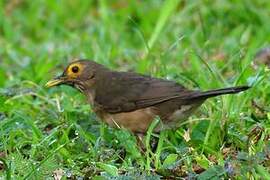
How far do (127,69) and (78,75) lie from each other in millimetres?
1557

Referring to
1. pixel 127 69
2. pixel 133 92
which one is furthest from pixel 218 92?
pixel 127 69

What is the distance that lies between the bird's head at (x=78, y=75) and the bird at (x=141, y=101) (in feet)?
0.41

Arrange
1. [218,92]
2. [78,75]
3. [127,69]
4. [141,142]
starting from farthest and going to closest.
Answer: [127,69], [78,75], [141,142], [218,92]

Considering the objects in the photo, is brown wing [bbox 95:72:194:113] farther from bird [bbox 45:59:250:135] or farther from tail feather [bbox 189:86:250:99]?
tail feather [bbox 189:86:250:99]

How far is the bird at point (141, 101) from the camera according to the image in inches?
264

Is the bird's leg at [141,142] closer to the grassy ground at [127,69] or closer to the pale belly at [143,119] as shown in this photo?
the pale belly at [143,119]

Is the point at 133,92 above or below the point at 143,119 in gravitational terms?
above

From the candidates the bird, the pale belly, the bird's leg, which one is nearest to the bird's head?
the bird

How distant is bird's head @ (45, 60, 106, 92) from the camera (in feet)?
24.4

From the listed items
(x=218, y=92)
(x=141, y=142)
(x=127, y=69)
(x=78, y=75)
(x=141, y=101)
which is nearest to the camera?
(x=218, y=92)

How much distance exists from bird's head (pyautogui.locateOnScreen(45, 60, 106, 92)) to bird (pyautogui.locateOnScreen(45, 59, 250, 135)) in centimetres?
12

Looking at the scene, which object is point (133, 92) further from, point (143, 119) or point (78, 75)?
point (78, 75)

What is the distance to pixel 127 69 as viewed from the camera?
8.98 metres

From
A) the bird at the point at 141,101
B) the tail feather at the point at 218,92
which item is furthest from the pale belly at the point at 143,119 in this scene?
the tail feather at the point at 218,92
